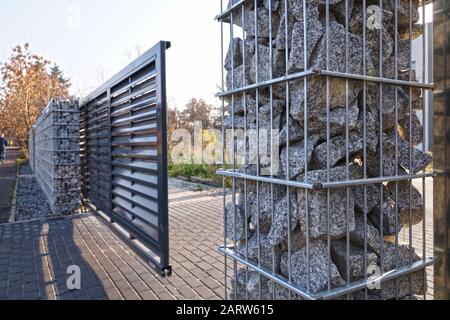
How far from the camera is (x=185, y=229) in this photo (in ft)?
16.9

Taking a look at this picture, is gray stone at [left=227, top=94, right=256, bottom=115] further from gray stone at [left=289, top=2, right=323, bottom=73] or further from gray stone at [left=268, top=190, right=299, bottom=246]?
gray stone at [left=268, top=190, right=299, bottom=246]

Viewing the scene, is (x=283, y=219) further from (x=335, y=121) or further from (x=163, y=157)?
(x=163, y=157)

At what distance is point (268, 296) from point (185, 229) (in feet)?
11.5

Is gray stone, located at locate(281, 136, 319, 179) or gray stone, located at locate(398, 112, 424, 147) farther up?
gray stone, located at locate(398, 112, 424, 147)

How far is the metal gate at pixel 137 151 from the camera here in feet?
8.36

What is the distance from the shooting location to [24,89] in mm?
17766

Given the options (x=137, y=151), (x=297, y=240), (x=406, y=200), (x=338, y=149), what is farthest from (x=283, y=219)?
(x=137, y=151)

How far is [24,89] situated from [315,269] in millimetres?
19549

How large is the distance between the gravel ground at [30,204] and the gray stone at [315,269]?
565cm

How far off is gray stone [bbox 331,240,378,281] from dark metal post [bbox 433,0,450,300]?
507 mm

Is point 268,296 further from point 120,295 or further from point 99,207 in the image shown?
point 99,207

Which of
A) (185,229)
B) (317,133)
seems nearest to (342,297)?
(317,133)

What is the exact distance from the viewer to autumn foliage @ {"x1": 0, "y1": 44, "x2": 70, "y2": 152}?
17938mm

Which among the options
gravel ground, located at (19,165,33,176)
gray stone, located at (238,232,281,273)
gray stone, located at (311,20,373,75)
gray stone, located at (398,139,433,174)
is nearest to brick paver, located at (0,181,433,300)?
gray stone, located at (398,139,433,174)
